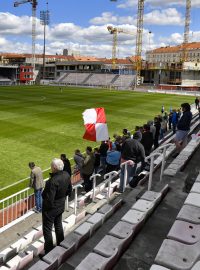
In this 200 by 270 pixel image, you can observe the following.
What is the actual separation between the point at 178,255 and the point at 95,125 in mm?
8350

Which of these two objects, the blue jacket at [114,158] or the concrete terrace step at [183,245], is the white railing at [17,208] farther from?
the concrete terrace step at [183,245]

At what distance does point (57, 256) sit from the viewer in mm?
4805

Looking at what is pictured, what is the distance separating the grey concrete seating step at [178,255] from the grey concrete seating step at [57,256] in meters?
1.64

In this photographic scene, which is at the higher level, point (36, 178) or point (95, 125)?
point (95, 125)

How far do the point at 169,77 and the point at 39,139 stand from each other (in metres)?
97.6

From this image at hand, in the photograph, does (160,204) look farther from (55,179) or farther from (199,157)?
(199,157)

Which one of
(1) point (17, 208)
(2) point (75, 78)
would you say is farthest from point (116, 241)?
(2) point (75, 78)

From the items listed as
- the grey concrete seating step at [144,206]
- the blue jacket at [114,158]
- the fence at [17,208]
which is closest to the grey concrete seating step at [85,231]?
the grey concrete seating step at [144,206]

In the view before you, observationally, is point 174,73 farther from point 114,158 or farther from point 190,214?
point 190,214

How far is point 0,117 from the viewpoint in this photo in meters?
29.9

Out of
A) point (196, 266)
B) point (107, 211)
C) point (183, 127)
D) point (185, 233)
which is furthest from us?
point (183, 127)

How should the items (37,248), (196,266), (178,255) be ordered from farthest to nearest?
1. (37,248)
2. (178,255)
3. (196,266)

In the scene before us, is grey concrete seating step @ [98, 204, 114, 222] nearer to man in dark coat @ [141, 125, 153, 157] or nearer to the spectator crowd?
the spectator crowd

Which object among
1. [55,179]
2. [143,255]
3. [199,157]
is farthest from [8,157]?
[143,255]
